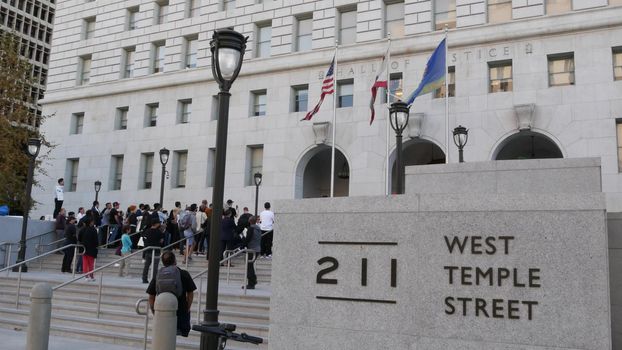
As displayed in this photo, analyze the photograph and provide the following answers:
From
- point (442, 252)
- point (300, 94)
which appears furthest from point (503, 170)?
point (300, 94)

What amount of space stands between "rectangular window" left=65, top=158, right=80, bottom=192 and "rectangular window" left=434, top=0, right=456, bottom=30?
83.4ft

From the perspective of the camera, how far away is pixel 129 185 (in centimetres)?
3694

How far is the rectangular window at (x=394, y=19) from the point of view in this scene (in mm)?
30489

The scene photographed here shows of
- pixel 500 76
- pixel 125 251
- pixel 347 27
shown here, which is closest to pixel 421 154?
pixel 500 76

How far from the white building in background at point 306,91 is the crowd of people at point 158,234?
26.3 feet

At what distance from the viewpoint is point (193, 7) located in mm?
38031

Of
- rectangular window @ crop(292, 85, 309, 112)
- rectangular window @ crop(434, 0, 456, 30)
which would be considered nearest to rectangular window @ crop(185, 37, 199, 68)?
rectangular window @ crop(292, 85, 309, 112)

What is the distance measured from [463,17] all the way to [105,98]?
24.1 meters

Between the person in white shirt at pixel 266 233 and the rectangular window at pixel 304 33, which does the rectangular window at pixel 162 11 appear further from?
the person in white shirt at pixel 266 233

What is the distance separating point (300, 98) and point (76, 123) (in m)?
17.9

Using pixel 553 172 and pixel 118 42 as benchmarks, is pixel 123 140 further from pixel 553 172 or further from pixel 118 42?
pixel 553 172

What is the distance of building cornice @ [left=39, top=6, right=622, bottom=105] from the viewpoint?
2603 cm

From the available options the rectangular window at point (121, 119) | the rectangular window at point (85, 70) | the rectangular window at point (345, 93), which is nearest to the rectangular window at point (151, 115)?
the rectangular window at point (121, 119)

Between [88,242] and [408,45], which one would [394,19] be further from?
[88,242]
